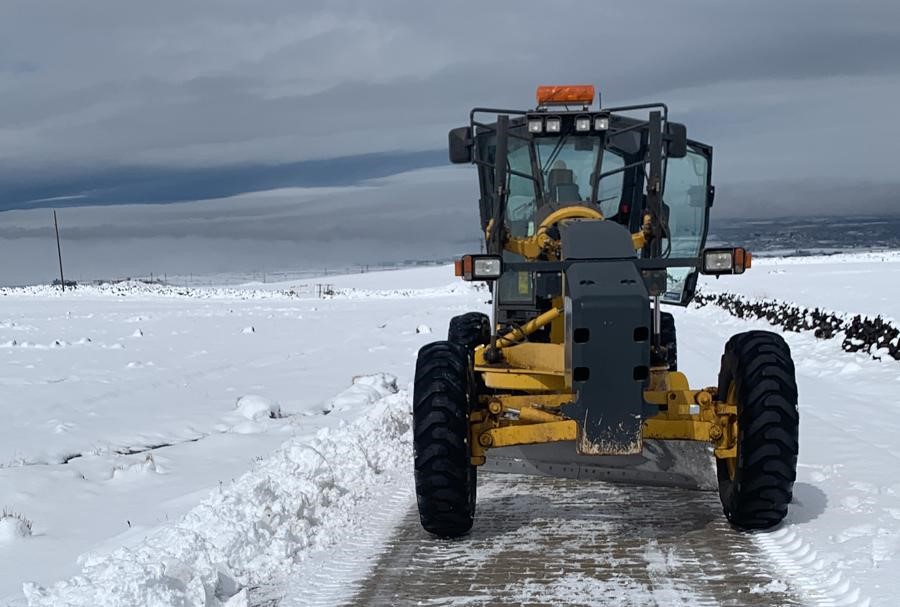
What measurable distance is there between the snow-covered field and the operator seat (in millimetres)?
2660

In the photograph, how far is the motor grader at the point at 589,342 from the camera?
15.7 ft

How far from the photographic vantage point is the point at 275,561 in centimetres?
481

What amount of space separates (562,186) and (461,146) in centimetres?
96

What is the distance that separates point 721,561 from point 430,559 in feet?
5.46

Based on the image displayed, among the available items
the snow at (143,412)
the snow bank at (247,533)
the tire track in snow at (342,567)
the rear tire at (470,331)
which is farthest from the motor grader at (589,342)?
the snow at (143,412)

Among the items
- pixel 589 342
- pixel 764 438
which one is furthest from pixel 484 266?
pixel 764 438

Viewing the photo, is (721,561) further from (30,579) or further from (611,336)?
(30,579)

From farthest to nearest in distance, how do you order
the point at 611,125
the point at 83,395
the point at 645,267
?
the point at 83,395 < the point at 611,125 < the point at 645,267

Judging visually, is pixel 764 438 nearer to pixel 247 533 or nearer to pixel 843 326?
pixel 247 533

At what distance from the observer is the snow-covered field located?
4.44 meters

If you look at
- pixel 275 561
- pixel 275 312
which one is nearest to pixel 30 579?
pixel 275 561

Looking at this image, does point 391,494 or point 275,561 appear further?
point 391,494

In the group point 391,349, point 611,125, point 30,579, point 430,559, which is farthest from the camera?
point 391,349

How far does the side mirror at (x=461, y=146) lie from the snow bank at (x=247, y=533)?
8.32 feet
